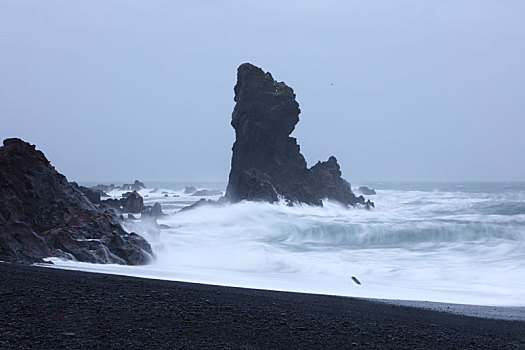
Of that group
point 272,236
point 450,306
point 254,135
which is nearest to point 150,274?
point 450,306

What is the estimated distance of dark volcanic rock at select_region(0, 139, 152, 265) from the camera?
566 inches

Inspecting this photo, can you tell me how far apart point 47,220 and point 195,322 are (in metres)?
11.1

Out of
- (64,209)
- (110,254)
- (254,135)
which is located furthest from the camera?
(254,135)

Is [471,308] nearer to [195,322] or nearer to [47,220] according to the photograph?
[195,322]

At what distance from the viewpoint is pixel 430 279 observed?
18.2m

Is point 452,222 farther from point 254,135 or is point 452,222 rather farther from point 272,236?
point 254,135

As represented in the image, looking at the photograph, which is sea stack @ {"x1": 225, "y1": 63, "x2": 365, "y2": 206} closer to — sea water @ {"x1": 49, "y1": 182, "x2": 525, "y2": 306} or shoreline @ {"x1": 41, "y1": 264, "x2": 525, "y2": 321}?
sea water @ {"x1": 49, "y1": 182, "x2": 525, "y2": 306}

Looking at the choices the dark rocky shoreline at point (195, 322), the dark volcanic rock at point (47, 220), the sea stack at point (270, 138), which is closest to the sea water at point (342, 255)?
the dark volcanic rock at point (47, 220)

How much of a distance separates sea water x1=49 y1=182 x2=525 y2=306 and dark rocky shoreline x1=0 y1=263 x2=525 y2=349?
4.33 meters

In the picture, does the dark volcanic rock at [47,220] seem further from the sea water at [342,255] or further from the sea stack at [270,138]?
the sea stack at [270,138]

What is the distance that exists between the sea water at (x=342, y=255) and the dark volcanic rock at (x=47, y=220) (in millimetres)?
804

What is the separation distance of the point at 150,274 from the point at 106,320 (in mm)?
7976

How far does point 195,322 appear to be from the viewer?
6930 millimetres

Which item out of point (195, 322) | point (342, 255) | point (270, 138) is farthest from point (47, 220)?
point (270, 138)
